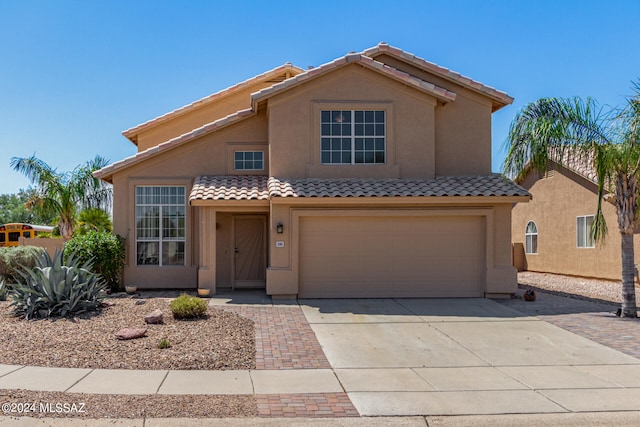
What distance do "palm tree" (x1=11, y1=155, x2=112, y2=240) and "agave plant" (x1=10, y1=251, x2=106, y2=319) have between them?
13135mm

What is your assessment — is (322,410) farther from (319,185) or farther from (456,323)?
(319,185)

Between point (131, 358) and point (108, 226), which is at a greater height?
point (108, 226)

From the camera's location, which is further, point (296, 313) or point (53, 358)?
point (296, 313)

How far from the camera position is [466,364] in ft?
29.9

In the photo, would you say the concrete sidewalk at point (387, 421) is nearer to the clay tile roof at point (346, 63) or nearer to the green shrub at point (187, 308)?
the green shrub at point (187, 308)

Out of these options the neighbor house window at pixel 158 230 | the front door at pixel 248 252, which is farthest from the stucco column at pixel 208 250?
the front door at pixel 248 252

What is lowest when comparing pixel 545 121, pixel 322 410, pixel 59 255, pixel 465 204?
pixel 322 410

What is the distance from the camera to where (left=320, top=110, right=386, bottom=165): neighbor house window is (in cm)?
1616

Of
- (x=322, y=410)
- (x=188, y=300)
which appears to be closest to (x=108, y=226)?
(x=188, y=300)

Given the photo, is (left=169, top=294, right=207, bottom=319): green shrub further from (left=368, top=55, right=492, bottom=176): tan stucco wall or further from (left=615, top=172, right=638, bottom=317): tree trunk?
(left=615, top=172, right=638, bottom=317): tree trunk

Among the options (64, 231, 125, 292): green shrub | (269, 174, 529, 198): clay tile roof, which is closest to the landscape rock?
(269, 174, 529, 198): clay tile roof

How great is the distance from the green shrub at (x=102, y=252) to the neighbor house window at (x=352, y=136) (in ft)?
20.1

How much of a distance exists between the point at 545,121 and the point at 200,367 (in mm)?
9096

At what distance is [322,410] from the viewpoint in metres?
6.85
